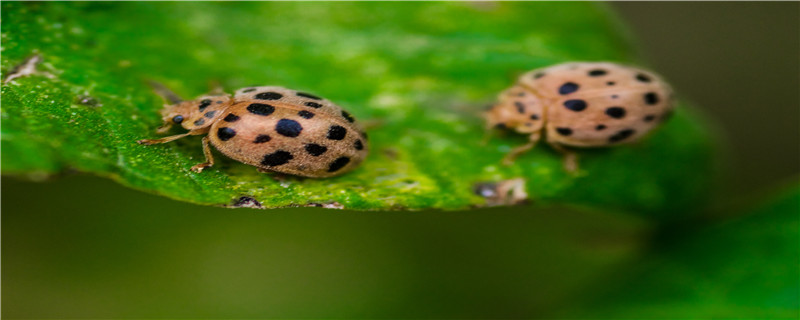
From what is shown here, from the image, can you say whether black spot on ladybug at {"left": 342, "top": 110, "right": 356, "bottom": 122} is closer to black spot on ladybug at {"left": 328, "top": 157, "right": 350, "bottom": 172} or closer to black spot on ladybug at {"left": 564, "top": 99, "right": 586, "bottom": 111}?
black spot on ladybug at {"left": 328, "top": 157, "right": 350, "bottom": 172}

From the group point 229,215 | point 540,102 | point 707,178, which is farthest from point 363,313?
point 707,178

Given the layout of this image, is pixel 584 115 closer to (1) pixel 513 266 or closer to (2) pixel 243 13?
(1) pixel 513 266

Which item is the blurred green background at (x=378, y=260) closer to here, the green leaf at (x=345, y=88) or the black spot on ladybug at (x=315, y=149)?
the green leaf at (x=345, y=88)

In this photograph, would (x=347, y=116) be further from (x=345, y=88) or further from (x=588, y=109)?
(x=588, y=109)

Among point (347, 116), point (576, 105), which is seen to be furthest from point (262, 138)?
point (576, 105)

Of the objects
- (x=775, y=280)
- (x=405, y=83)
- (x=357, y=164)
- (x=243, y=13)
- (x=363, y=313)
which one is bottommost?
(x=363, y=313)

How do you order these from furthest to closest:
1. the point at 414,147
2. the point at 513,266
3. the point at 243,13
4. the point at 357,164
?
1. the point at 513,266
2. the point at 243,13
3. the point at 414,147
4. the point at 357,164

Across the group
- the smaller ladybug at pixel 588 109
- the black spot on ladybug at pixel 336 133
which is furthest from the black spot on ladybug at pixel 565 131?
the black spot on ladybug at pixel 336 133
